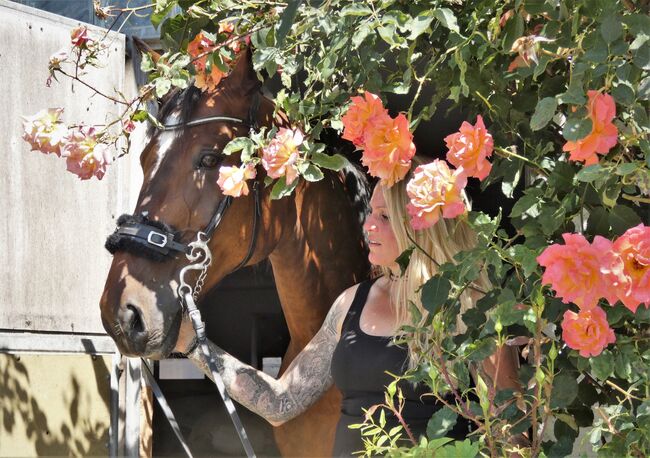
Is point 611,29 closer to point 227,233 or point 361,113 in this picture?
point 361,113

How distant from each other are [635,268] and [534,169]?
0.38 meters

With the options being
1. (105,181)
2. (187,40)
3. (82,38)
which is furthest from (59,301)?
(187,40)

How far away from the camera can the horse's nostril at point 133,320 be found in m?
2.29

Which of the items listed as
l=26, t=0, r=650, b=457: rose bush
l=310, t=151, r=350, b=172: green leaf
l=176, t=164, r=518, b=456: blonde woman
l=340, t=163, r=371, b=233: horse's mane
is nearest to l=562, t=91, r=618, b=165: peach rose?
l=26, t=0, r=650, b=457: rose bush

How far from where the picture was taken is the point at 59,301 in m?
2.81

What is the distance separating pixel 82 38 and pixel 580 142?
1.39 meters

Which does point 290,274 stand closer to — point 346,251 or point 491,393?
point 346,251

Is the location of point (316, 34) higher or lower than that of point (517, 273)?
higher

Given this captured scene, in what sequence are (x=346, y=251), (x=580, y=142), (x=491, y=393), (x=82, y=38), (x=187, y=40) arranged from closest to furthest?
(x=580, y=142) → (x=491, y=393) → (x=187, y=40) → (x=82, y=38) → (x=346, y=251)

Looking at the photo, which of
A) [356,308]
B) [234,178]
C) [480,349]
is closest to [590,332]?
[480,349]

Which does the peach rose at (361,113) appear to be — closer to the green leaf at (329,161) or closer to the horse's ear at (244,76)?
the green leaf at (329,161)

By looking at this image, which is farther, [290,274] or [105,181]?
[105,181]

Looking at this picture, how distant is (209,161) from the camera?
252cm

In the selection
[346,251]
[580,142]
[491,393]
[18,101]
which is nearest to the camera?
[580,142]
